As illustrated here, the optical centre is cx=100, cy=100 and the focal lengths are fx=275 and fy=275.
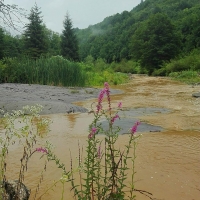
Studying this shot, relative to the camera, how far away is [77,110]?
856cm

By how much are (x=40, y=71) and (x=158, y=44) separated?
113 ft

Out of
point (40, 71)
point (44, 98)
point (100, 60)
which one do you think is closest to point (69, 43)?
point (100, 60)

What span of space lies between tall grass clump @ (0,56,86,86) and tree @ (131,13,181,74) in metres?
29.2

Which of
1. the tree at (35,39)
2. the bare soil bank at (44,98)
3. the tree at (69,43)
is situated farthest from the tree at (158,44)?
the bare soil bank at (44,98)

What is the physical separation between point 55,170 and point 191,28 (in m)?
56.3

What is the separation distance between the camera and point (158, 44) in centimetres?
4628

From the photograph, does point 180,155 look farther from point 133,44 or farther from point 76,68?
point 133,44

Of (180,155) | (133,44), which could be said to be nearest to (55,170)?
(180,155)

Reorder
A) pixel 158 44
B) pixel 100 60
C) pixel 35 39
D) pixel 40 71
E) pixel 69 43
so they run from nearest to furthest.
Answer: pixel 40 71
pixel 35 39
pixel 69 43
pixel 158 44
pixel 100 60

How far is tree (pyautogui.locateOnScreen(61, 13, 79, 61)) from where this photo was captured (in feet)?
Result: 139

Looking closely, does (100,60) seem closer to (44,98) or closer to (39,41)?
(39,41)

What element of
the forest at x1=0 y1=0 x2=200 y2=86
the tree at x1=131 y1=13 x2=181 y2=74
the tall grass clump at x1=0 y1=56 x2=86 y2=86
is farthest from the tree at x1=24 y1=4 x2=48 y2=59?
the tall grass clump at x1=0 y1=56 x2=86 y2=86

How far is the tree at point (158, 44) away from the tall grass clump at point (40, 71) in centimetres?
2918

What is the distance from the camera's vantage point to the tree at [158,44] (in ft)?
148
